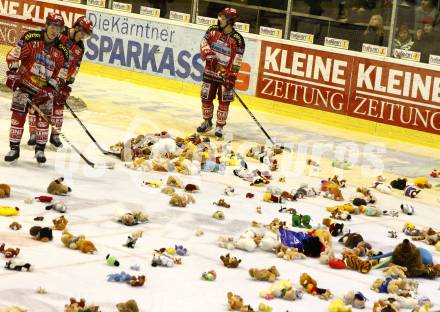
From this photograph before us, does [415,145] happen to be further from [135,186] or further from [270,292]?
[270,292]

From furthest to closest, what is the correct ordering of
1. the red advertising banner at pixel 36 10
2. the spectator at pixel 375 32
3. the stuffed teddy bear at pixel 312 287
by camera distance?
the red advertising banner at pixel 36 10 < the spectator at pixel 375 32 < the stuffed teddy bear at pixel 312 287

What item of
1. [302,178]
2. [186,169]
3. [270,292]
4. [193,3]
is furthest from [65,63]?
[193,3]

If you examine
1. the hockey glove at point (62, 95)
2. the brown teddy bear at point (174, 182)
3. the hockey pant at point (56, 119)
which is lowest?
the brown teddy bear at point (174, 182)

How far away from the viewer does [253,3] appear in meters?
17.2

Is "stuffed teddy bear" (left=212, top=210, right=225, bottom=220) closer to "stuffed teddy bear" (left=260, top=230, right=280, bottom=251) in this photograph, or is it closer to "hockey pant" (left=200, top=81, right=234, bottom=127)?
"stuffed teddy bear" (left=260, top=230, right=280, bottom=251)

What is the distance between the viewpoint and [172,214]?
10.1 metres

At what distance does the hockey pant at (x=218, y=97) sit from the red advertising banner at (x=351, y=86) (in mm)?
2294

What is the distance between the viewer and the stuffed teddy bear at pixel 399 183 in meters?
12.5

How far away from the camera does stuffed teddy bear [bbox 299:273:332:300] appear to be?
8008 mm

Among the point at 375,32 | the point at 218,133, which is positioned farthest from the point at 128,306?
the point at 375,32

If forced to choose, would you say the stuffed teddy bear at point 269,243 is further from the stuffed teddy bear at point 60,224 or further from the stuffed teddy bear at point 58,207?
the stuffed teddy bear at point 58,207

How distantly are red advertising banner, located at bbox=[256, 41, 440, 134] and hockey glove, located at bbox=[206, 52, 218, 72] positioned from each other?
2.54m

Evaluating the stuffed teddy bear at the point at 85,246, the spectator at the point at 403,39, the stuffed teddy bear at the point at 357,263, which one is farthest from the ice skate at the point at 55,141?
the spectator at the point at 403,39

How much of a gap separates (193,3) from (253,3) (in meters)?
1.19
